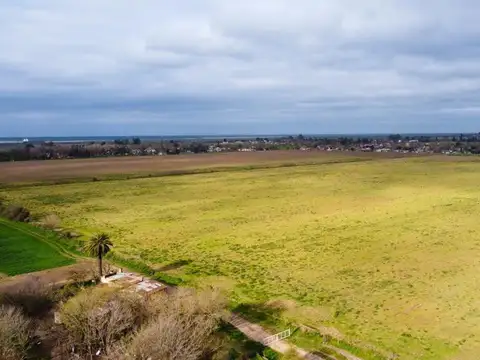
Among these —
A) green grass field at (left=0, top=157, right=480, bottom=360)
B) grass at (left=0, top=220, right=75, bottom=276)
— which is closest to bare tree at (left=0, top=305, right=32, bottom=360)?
green grass field at (left=0, top=157, right=480, bottom=360)

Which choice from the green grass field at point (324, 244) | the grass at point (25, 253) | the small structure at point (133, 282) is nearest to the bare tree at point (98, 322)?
the small structure at point (133, 282)

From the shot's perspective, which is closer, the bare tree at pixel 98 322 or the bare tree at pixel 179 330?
the bare tree at pixel 179 330

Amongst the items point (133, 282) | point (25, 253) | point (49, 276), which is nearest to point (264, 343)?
point (133, 282)

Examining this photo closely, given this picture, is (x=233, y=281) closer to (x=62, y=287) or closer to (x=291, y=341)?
(x=291, y=341)

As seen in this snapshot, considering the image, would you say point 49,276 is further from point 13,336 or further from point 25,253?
point 13,336

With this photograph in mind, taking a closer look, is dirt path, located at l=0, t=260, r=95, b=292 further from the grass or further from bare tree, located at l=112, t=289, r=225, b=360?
bare tree, located at l=112, t=289, r=225, b=360

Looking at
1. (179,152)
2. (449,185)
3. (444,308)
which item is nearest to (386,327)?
(444,308)

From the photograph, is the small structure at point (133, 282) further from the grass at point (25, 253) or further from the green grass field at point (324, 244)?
the grass at point (25, 253)

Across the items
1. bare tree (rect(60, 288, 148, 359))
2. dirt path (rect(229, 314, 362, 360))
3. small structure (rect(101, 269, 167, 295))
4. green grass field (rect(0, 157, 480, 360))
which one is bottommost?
dirt path (rect(229, 314, 362, 360))
